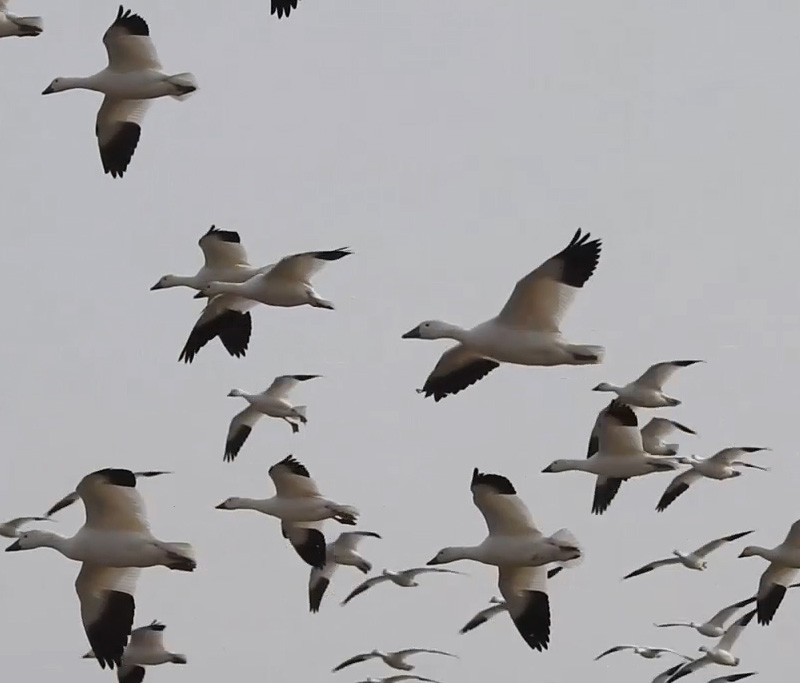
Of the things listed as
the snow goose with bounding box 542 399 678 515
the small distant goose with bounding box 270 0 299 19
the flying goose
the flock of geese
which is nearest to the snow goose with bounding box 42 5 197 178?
the flock of geese

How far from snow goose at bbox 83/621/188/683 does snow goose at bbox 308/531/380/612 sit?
216 cm

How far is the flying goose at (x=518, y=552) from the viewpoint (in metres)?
15.3

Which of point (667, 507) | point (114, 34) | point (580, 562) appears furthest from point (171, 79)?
point (667, 507)

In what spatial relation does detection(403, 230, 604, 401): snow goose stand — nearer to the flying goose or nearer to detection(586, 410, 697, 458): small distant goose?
the flying goose

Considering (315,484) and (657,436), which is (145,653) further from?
(657,436)

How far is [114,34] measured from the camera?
54.1 feet

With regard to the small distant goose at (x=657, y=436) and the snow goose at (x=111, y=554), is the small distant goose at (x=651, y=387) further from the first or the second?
the snow goose at (x=111, y=554)

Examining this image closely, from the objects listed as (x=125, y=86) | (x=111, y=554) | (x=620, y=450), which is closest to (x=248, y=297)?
(x=125, y=86)

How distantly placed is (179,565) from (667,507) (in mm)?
7414

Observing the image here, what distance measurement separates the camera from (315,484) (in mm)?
17922

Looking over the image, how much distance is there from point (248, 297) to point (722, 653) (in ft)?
21.0

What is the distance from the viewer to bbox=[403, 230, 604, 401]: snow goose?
1423 cm

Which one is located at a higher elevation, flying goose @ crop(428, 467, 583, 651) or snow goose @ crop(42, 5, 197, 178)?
snow goose @ crop(42, 5, 197, 178)

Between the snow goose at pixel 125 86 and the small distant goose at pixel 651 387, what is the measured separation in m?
4.75
